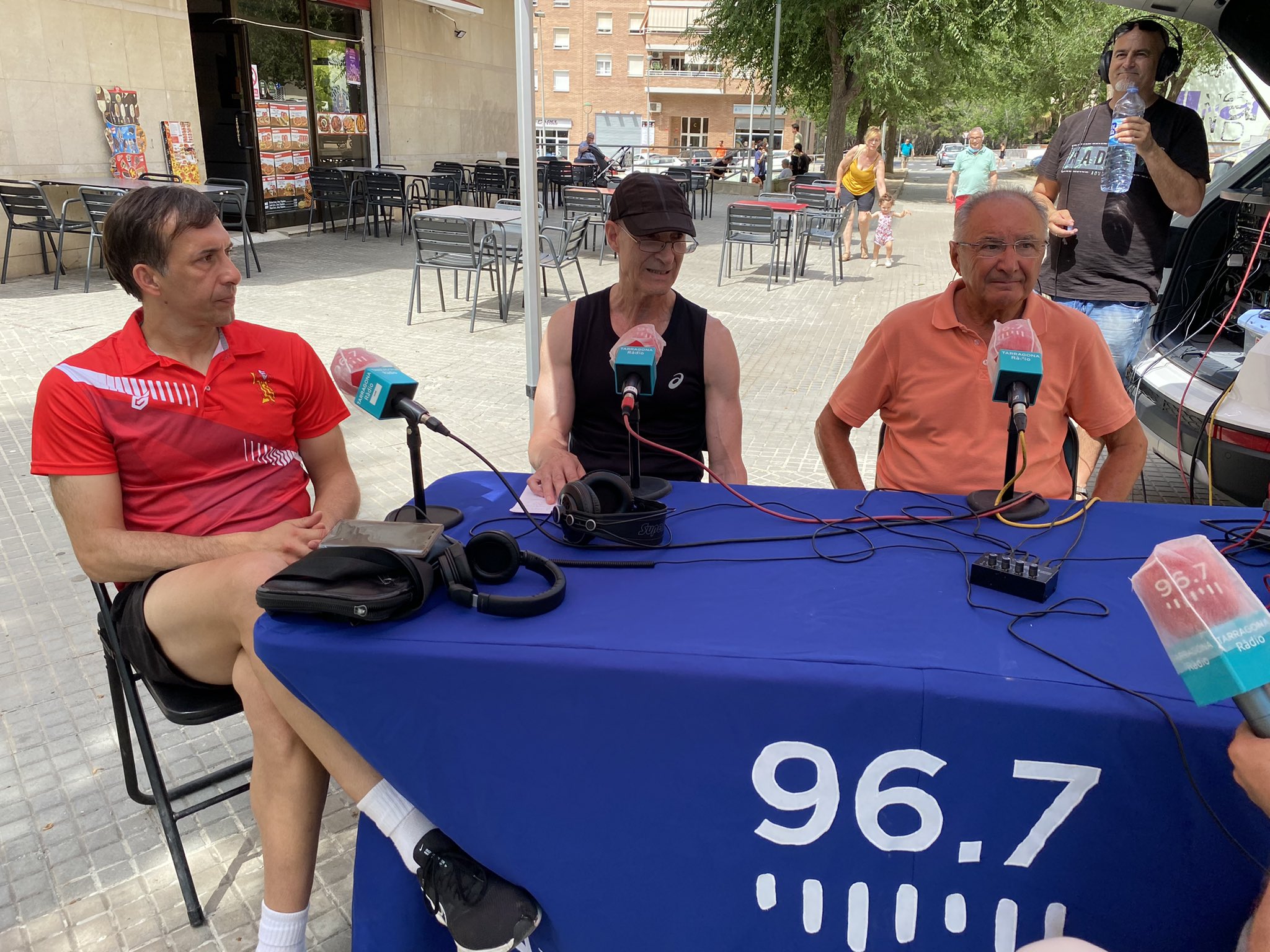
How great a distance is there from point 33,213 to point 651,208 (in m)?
8.68

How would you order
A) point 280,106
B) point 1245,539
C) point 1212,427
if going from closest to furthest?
point 1245,539 → point 1212,427 → point 280,106

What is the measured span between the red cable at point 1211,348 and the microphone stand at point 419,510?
2.66 metres

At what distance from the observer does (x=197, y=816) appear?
2537 millimetres

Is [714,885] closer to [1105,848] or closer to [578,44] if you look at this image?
[1105,848]

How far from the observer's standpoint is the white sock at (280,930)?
1.90 meters

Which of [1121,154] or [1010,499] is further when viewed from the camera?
[1121,154]

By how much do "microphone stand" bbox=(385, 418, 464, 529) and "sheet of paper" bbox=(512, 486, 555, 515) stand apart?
0.43 feet

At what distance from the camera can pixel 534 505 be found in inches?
84.5

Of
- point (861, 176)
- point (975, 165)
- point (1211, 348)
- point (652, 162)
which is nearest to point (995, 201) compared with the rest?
point (1211, 348)

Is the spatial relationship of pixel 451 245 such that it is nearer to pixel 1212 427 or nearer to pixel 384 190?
pixel 384 190

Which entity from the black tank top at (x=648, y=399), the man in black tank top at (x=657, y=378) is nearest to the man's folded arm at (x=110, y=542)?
the man in black tank top at (x=657, y=378)

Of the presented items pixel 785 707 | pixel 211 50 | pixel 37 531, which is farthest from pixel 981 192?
pixel 211 50

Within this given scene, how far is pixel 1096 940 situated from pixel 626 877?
2.55 ft

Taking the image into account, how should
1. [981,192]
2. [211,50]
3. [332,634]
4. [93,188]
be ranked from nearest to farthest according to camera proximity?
[332,634], [981,192], [93,188], [211,50]
